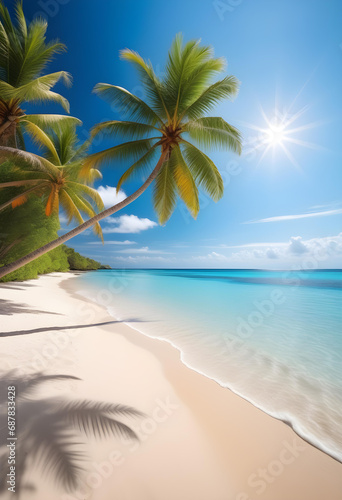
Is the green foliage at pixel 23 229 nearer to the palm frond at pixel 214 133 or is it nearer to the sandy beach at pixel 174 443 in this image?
the sandy beach at pixel 174 443

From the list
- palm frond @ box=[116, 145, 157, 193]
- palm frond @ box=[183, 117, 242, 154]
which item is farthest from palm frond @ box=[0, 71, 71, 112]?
palm frond @ box=[183, 117, 242, 154]

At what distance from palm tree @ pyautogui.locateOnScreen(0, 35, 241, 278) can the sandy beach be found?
475 centimetres

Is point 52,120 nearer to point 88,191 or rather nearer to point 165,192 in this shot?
point 88,191

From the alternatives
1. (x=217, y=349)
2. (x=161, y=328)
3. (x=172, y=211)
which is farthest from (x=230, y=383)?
(x=172, y=211)

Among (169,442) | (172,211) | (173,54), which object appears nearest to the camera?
(169,442)

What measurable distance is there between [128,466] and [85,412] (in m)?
0.87

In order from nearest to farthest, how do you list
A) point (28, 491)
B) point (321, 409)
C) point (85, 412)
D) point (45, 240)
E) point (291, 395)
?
point (28, 491) → point (85, 412) → point (321, 409) → point (291, 395) → point (45, 240)

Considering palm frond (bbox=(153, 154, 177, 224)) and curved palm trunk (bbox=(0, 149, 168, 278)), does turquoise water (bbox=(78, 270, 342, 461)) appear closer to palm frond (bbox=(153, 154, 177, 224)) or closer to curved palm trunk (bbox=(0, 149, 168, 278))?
curved palm trunk (bbox=(0, 149, 168, 278))

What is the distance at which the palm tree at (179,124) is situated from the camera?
7.09 metres

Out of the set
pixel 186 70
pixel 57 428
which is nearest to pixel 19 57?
pixel 186 70

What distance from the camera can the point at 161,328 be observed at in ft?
24.9

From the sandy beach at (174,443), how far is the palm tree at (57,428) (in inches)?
3.6

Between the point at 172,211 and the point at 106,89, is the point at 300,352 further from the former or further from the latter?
the point at 106,89

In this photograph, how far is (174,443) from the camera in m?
2.43
